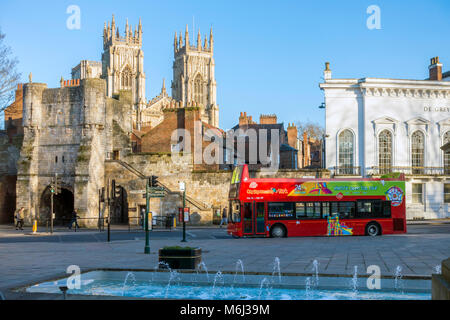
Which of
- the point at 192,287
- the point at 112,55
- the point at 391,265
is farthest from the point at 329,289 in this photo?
the point at 112,55

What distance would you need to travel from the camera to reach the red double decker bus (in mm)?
27281

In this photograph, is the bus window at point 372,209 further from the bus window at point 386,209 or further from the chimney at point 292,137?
→ the chimney at point 292,137

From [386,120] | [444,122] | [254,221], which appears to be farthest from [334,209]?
[444,122]

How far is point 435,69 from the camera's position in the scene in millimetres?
46656

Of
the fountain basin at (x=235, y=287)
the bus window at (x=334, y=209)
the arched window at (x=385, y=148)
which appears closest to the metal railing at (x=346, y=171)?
the arched window at (x=385, y=148)

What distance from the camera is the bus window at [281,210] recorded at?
27.3 metres

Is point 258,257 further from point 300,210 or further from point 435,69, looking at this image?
point 435,69

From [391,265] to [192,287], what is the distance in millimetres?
6089

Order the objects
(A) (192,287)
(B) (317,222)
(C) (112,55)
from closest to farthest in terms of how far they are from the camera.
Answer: (A) (192,287), (B) (317,222), (C) (112,55)

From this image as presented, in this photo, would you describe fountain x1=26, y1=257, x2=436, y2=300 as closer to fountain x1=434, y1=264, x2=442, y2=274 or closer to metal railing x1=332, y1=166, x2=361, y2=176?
fountain x1=434, y1=264, x2=442, y2=274

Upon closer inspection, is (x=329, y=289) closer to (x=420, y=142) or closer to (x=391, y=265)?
(x=391, y=265)

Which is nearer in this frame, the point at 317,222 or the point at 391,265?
the point at 391,265
